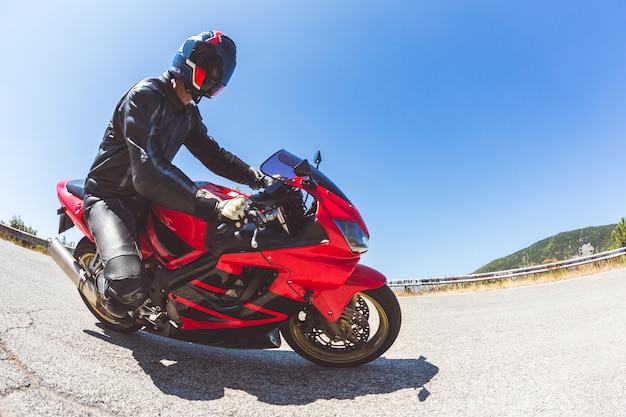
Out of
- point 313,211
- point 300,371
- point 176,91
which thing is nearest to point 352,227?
point 313,211

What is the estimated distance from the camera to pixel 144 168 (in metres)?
2.75

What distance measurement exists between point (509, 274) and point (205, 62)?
10929 millimetres

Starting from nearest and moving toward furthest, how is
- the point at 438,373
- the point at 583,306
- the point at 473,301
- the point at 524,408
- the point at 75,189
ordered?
the point at 524,408
the point at 438,373
the point at 75,189
the point at 583,306
the point at 473,301

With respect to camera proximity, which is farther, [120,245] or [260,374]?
[260,374]

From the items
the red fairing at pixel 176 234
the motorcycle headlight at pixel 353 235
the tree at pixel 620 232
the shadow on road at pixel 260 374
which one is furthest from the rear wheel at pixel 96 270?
the tree at pixel 620 232

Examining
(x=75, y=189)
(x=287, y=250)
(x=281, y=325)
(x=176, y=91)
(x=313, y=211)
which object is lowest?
(x=281, y=325)

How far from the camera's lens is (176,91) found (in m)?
3.28

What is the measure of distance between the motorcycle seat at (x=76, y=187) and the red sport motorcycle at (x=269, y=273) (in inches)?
33.8

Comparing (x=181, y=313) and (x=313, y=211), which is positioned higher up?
(x=313, y=211)

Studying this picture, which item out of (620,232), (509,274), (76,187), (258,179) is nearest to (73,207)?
(76,187)

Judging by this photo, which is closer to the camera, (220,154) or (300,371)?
(300,371)

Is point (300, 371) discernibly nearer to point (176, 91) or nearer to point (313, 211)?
point (313, 211)

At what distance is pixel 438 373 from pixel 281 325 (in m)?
1.35

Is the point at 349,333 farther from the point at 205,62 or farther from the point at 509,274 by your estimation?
the point at 509,274
